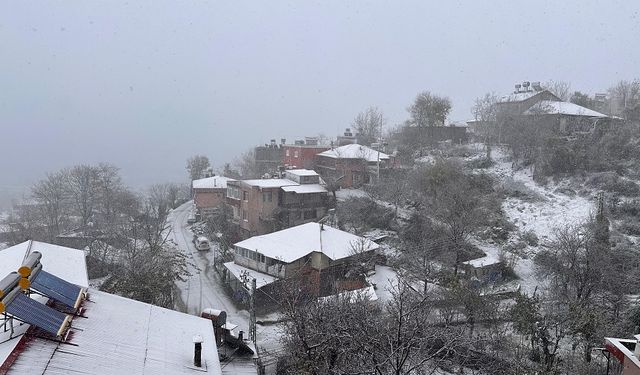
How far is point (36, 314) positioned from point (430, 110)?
37.4 metres

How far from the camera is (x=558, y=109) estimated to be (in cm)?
3500

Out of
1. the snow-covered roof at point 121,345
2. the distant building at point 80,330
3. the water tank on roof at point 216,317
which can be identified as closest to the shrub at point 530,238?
the water tank on roof at point 216,317

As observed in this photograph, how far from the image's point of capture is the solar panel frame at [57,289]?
28.0 ft

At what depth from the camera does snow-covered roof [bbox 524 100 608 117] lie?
34.0 meters

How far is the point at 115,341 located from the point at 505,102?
3802 cm

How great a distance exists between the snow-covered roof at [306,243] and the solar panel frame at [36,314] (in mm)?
14520

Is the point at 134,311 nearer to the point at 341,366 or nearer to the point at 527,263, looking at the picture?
the point at 341,366

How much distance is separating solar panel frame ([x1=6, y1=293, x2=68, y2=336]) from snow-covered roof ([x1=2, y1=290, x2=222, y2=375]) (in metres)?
0.25

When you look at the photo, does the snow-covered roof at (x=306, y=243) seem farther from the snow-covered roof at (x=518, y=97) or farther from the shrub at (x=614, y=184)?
the snow-covered roof at (x=518, y=97)

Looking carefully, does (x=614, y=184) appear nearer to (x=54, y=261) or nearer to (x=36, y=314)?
(x=54, y=261)

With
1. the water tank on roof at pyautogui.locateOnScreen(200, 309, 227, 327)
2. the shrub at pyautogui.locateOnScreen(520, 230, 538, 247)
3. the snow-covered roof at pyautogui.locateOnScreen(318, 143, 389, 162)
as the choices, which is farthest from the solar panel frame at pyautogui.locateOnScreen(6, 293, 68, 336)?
the snow-covered roof at pyautogui.locateOnScreen(318, 143, 389, 162)

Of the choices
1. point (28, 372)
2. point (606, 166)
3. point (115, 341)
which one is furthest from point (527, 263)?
point (28, 372)

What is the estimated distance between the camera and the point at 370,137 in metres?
52.9

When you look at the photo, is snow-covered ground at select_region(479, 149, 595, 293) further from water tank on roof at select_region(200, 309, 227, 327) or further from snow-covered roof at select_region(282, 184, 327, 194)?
water tank on roof at select_region(200, 309, 227, 327)
